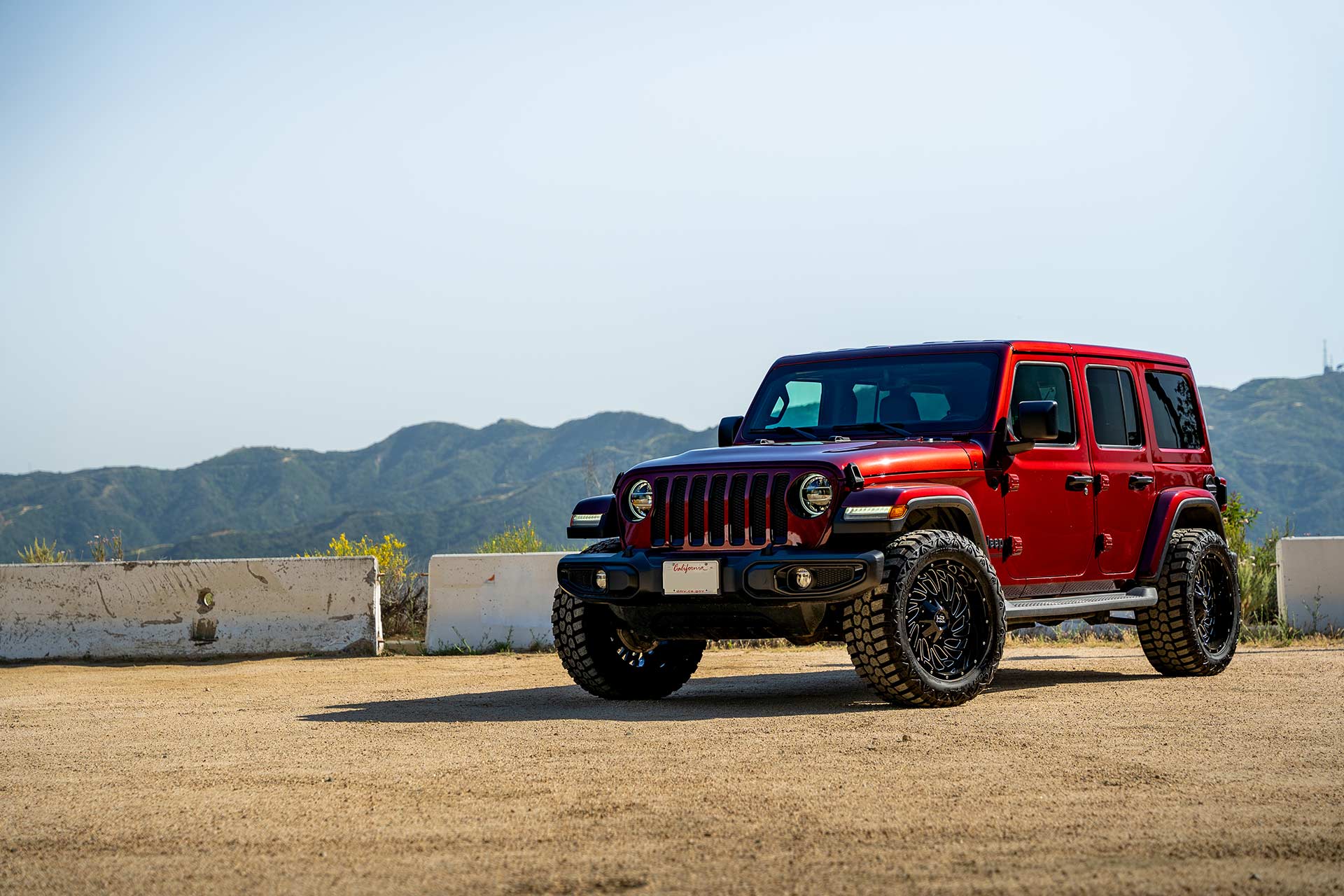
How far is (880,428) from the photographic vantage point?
33.3 feet

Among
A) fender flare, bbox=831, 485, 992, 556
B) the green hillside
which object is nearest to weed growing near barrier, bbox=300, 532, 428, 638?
fender flare, bbox=831, 485, 992, 556

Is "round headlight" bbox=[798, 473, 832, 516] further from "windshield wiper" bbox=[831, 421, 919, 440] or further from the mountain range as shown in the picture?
the mountain range

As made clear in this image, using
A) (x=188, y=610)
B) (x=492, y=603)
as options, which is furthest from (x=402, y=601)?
(x=188, y=610)

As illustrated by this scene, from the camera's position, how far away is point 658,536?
9.39 metres

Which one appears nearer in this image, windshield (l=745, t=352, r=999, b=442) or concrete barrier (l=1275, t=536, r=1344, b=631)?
windshield (l=745, t=352, r=999, b=442)

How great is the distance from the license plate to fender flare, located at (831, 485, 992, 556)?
71 cm

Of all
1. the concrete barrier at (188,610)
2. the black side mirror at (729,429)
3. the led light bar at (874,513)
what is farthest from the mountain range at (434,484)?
the led light bar at (874,513)

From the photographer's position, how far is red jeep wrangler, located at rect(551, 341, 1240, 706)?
8.80 metres

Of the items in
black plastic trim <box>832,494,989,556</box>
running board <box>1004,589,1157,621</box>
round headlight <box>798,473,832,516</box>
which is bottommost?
running board <box>1004,589,1157,621</box>

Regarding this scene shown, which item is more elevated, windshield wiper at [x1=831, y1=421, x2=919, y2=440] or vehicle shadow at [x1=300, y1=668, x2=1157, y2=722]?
windshield wiper at [x1=831, y1=421, x2=919, y2=440]

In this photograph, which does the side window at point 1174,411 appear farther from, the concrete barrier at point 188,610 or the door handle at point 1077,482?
the concrete barrier at point 188,610

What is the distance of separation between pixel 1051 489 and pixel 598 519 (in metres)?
2.89

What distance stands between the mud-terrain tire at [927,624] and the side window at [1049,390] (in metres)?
1.46

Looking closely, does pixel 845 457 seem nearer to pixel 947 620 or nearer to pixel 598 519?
pixel 947 620
